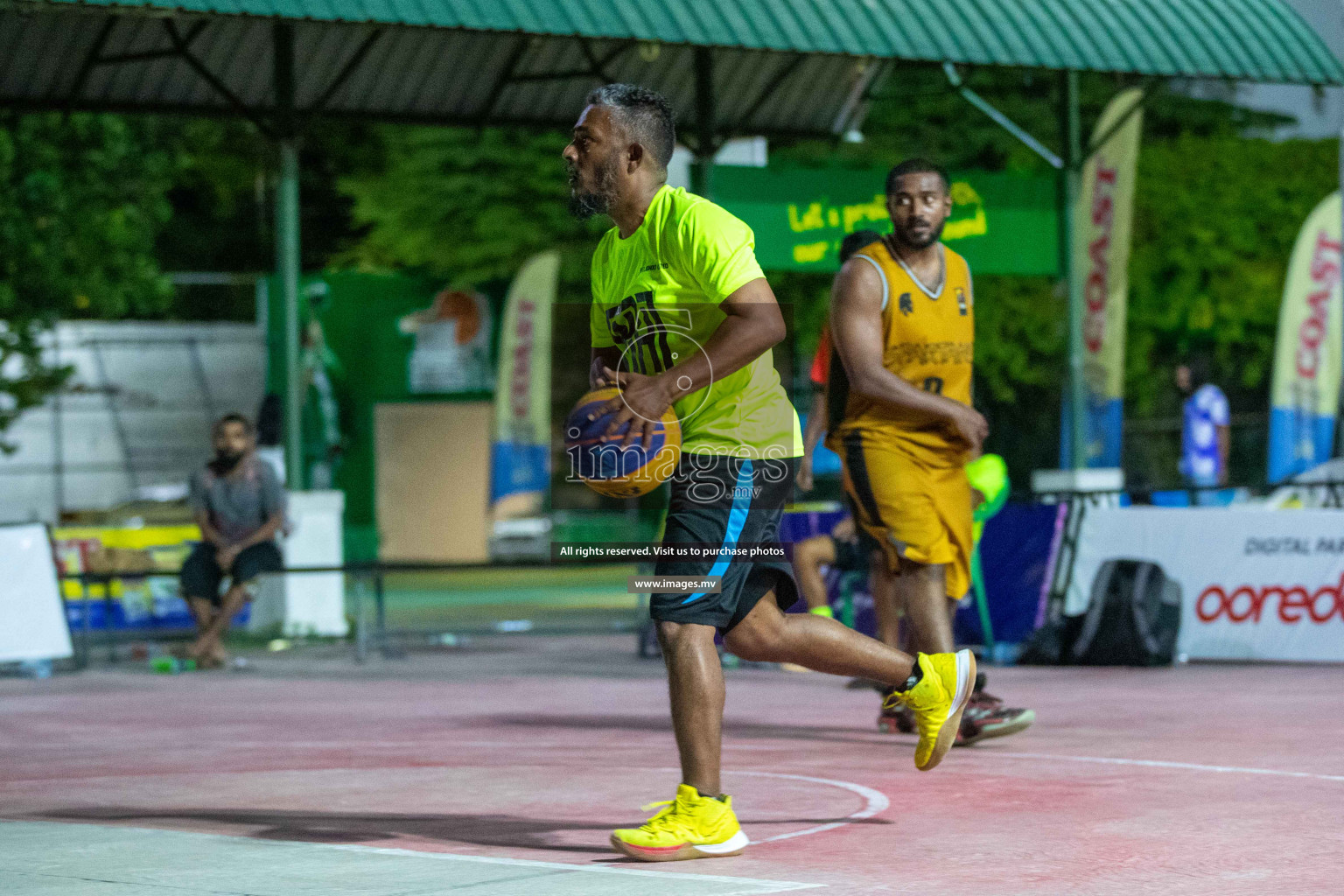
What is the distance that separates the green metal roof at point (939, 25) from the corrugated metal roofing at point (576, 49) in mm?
16

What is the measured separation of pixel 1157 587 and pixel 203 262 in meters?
41.9

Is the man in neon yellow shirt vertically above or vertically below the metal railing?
above

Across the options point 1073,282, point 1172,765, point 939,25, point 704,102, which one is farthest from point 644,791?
point 1073,282

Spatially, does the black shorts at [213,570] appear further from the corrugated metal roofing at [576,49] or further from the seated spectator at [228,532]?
the corrugated metal roofing at [576,49]

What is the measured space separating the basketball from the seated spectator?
891 cm

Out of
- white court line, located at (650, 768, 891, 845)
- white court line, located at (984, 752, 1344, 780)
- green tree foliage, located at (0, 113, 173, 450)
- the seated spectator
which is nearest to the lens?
white court line, located at (650, 768, 891, 845)

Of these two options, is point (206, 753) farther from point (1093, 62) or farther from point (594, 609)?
point (594, 609)

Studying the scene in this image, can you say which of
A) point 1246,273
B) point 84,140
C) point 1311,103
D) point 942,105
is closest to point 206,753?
point 84,140

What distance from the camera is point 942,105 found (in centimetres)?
3566

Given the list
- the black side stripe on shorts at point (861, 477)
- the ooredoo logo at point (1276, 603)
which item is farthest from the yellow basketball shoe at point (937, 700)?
the ooredoo logo at point (1276, 603)

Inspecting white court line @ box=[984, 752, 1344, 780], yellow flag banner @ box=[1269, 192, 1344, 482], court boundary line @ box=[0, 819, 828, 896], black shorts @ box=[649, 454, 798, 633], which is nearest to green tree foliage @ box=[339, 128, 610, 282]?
yellow flag banner @ box=[1269, 192, 1344, 482]

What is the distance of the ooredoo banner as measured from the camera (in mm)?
11750

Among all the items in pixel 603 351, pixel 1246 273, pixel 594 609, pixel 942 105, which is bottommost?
pixel 594 609

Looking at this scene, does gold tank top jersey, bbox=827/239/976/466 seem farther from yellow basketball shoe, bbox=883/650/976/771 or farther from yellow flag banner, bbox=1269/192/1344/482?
yellow flag banner, bbox=1269/192/1344/482
